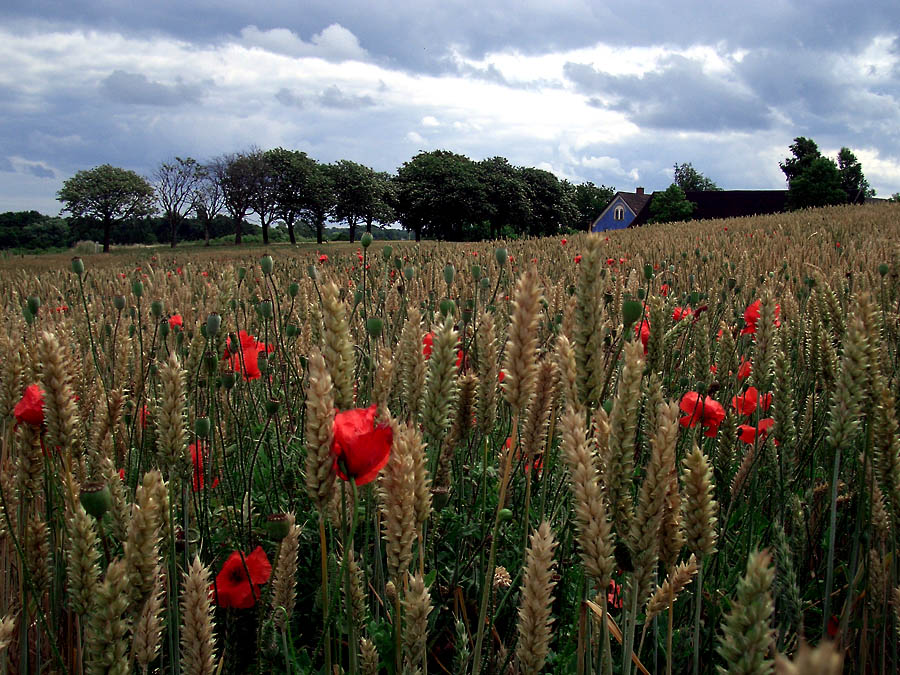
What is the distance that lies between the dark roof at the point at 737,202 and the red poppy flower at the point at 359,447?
61212 millimetres

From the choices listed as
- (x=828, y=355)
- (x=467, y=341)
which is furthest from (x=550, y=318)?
(x=828, y=355)

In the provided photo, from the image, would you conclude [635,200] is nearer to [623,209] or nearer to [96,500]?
[623,209]

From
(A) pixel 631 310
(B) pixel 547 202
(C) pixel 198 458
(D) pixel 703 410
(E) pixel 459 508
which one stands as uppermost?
(B) pixel 547 202

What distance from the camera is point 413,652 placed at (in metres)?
0.91

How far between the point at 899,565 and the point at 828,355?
1.69 feet

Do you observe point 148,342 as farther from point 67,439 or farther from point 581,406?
point 581,406

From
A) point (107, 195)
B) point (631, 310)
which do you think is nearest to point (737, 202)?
point (107, 195)

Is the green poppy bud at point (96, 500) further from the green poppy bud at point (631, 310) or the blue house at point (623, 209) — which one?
the blue house at point (623, 209)

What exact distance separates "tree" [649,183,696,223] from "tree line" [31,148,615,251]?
8.14m

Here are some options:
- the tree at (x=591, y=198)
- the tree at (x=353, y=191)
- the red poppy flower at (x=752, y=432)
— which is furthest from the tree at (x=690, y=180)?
the red poppy flower at (x=752, y=432)

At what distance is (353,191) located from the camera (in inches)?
2076

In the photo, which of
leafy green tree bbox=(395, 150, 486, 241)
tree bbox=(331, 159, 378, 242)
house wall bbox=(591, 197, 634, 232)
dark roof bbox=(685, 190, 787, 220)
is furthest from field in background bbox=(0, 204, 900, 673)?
house wall bbox=(591, 197, 634, 232)

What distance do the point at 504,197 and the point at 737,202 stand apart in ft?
80.5

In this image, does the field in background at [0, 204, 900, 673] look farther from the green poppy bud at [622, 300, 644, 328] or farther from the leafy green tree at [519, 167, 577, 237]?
the leafy green tree at [519, 167, 577, 237]
